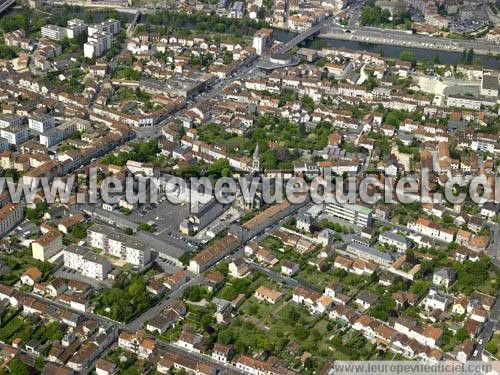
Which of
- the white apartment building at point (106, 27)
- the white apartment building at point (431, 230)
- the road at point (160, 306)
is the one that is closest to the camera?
the road at point (160, 306)

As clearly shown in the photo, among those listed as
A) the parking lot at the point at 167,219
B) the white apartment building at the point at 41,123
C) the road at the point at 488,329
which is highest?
the white apartment building at the point at 41,123

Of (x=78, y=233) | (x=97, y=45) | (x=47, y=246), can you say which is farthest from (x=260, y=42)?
(x=47, y=246)

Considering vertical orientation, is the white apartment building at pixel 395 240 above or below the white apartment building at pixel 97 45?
below

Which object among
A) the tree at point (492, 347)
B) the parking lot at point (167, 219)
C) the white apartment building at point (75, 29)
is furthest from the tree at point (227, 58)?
the tree at point (492, 347)

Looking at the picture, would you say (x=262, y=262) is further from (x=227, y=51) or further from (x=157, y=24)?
(x=157, y=24)

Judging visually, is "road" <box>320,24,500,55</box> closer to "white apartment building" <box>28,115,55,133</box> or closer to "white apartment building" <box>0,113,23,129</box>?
"white apartment building" <box>28,115,55,133</box>

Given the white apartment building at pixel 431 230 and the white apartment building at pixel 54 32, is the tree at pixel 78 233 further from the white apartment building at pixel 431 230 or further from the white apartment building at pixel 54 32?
the white apartment building at pixel 54 32
